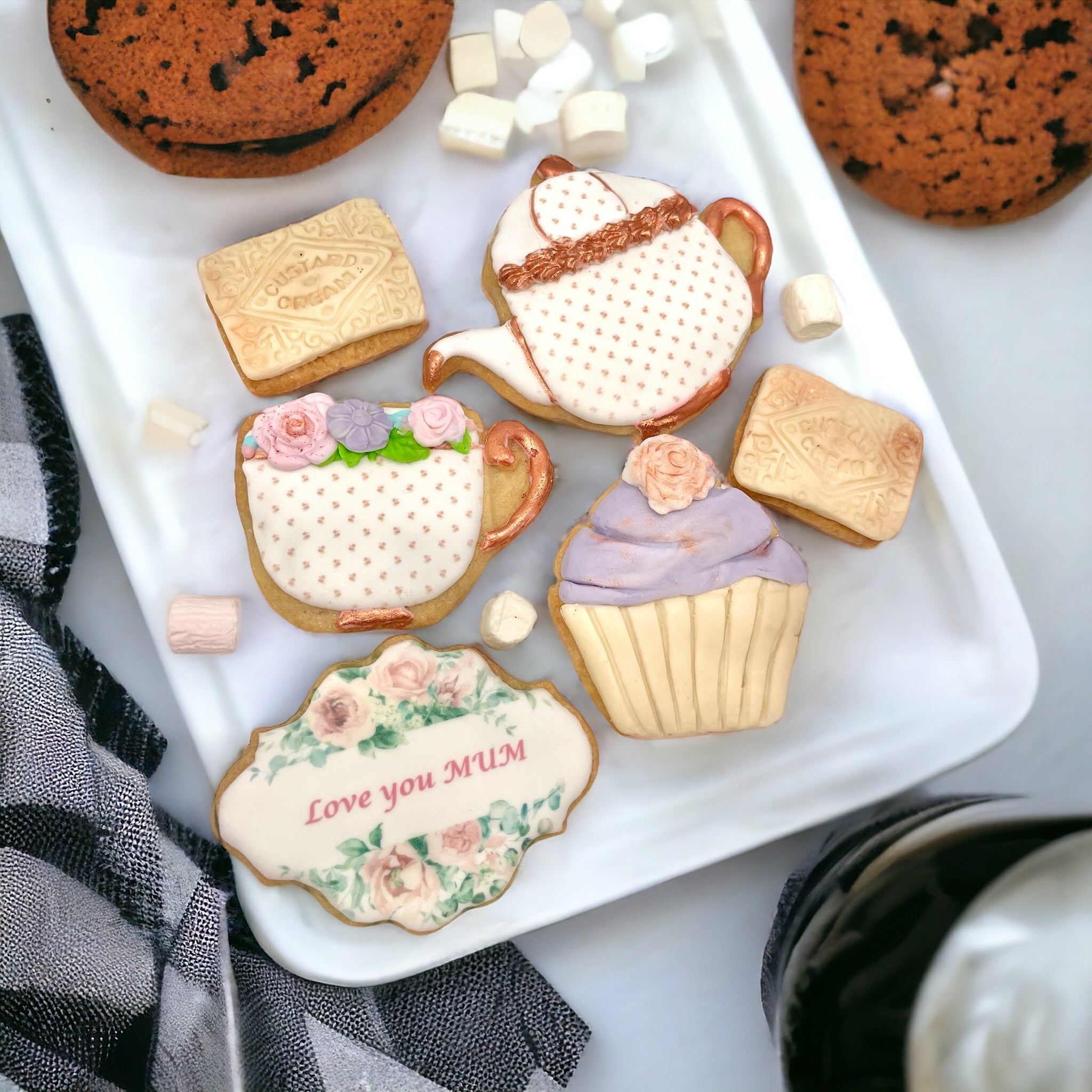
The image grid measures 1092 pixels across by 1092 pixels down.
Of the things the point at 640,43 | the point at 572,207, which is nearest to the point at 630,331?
the point at 572,207

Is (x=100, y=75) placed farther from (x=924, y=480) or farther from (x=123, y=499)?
(x=924, y=480)

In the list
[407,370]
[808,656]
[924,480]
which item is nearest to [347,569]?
[407,370]

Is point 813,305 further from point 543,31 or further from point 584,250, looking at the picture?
point 543,31

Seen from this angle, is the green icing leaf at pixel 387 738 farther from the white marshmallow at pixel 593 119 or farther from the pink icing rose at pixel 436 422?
the white marshmallow at pixel 593 119

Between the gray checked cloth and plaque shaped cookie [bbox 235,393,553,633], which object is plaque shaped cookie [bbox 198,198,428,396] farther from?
the gray checked cloth

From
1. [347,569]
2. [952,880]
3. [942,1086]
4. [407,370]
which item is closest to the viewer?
[942,1086]

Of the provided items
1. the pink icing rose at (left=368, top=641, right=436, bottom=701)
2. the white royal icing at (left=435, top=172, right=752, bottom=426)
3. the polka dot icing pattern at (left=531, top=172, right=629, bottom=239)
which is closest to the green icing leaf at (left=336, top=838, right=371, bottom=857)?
the pink icing rose at (left=368, top=641, right=436, bottom=701)

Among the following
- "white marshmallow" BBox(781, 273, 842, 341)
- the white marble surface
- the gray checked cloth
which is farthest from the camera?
the white marble surface
